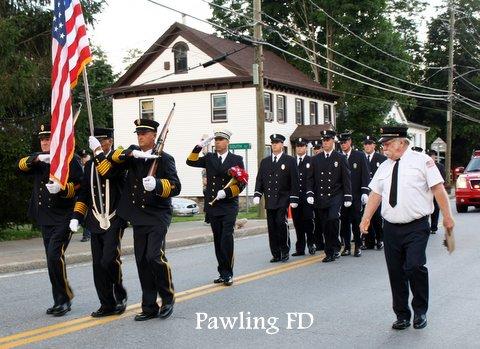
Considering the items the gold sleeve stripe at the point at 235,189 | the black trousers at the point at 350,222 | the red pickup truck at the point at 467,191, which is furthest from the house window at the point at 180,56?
the gold sleeve stripe at the point at 235,189

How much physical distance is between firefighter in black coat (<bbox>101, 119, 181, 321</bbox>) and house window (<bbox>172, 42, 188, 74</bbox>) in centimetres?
3061

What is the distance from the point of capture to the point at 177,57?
3750cm

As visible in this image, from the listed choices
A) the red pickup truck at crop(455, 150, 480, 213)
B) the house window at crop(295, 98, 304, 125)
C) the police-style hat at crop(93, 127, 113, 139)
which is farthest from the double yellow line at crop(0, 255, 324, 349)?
the house window at crop(295, 98, 304, 125)

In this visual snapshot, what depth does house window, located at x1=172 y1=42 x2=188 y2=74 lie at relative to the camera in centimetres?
3731

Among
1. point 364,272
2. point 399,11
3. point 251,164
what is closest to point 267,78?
point 251,164

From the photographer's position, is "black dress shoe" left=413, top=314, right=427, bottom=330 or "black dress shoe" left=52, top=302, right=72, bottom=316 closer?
"black dress shoe" left=413, top=314, right=427, bottom=330

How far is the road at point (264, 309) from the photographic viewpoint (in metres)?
6.38

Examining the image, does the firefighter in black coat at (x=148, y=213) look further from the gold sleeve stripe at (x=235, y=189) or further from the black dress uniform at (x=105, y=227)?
the gold sleeve stripe at (x=235, y=189)

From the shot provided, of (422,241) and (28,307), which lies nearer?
(422,241)

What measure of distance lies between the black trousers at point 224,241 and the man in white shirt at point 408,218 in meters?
2.83

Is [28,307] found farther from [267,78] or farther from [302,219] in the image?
[267,78]

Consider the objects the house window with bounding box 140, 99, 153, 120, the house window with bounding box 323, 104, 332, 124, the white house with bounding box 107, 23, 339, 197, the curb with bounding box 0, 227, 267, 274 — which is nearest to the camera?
the curb with bounding box 0, 227, 267, 274

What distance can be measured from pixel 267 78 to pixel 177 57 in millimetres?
5274

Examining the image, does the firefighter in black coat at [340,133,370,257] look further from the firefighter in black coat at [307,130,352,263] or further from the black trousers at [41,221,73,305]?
the black trousers at [41,221,73,305]
